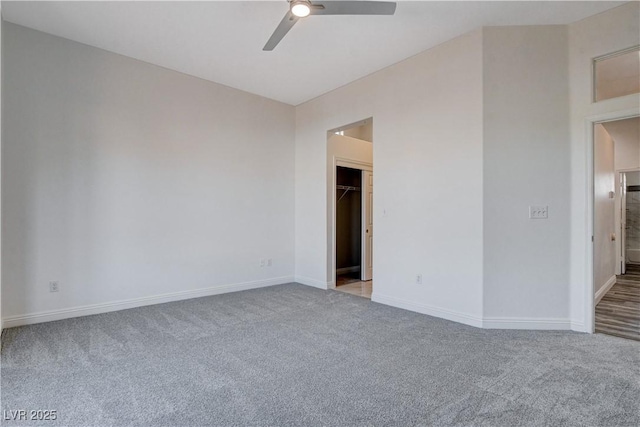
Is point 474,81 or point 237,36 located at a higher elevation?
point 237,36

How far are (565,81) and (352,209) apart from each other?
4.34 metres

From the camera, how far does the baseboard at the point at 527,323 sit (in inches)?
131

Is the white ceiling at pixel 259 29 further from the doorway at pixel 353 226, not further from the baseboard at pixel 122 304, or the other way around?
the baseboard at pixel 122 304

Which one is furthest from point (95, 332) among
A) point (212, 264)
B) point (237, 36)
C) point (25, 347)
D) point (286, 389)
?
point (237, 36)

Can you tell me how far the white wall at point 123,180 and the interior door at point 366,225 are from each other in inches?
62.6

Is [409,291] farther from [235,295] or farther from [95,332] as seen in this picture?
[95,332]

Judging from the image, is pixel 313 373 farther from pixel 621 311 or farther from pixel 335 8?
pixel 621 311

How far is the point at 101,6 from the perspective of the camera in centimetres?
312

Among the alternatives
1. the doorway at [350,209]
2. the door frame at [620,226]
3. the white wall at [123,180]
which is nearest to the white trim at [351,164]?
the doorway at [350,209]

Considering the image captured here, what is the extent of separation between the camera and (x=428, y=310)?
3906 millimetres

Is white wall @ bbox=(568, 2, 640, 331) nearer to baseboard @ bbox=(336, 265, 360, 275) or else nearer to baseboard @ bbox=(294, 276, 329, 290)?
baseboard @ bbox=(294, 276, 329, 290)

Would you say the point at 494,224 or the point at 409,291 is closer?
the point at 494,224

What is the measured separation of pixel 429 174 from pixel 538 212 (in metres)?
1.19

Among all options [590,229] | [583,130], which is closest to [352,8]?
[583,130]
